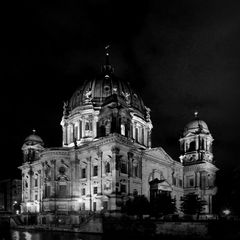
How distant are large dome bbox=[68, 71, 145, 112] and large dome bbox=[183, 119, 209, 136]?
519 inches

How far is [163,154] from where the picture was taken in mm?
80812

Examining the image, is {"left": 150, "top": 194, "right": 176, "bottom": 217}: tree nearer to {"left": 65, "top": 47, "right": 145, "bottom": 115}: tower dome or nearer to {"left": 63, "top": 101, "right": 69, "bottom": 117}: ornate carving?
{"left": 65, "top": 47, "right": 145, "bottom": 115}: tower dome

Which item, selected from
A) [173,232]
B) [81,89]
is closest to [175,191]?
[81,89]

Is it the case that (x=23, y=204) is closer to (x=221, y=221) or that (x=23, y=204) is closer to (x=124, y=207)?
(x=124, y=207)

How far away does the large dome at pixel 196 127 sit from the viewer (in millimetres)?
92844

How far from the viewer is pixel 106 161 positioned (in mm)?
67625

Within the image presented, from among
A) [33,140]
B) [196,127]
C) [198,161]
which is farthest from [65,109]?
[198,161]

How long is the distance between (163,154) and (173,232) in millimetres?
32654

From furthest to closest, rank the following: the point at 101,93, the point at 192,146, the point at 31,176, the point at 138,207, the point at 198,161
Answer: the point at 192,146, the point at 198,161, the point at 101,93, the point at 31,176, the point at 138,207

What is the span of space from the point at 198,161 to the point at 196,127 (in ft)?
28.2

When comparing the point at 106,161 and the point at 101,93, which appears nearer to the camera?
A: the point at 106,161

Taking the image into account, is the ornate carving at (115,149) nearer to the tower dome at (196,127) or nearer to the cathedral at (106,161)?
the cathedral at (106,161)

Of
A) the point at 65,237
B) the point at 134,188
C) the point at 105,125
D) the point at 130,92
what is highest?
the point at 130,92

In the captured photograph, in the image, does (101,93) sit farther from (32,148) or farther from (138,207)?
(138,207)
